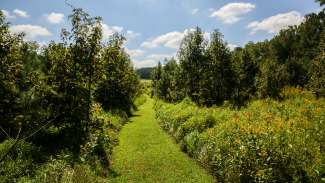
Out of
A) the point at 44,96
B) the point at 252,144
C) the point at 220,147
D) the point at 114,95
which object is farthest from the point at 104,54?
the point at 114,95

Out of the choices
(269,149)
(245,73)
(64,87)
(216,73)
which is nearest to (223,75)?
(216,73)

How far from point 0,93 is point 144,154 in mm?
9670

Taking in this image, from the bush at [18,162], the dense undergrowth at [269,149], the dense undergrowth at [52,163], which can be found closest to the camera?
the dense undergrowth at [269,149]

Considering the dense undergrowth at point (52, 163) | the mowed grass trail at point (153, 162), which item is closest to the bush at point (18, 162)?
the dense undergrowth at point (52, 163)

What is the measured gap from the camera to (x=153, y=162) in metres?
20.5

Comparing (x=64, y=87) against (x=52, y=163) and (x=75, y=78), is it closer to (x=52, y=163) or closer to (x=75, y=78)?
(x=75, y=78)

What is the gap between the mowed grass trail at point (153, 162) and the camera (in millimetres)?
17250

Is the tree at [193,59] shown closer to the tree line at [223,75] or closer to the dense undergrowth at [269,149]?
the tree line at [223,75]

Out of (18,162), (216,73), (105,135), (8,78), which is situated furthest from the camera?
(216,73)

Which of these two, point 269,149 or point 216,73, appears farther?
point 216,73

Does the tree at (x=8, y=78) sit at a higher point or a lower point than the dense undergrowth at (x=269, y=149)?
higher

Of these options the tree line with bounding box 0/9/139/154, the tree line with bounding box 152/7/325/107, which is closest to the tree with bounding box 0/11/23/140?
the tree line with bounding box 0/9/139/154

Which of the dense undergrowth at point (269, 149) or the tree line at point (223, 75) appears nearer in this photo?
the dense undergrowth at point (269, 149)

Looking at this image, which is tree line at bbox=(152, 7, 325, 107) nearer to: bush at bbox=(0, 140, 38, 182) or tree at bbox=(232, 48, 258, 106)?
tree at bbox=(232, 48, 258, 106)
